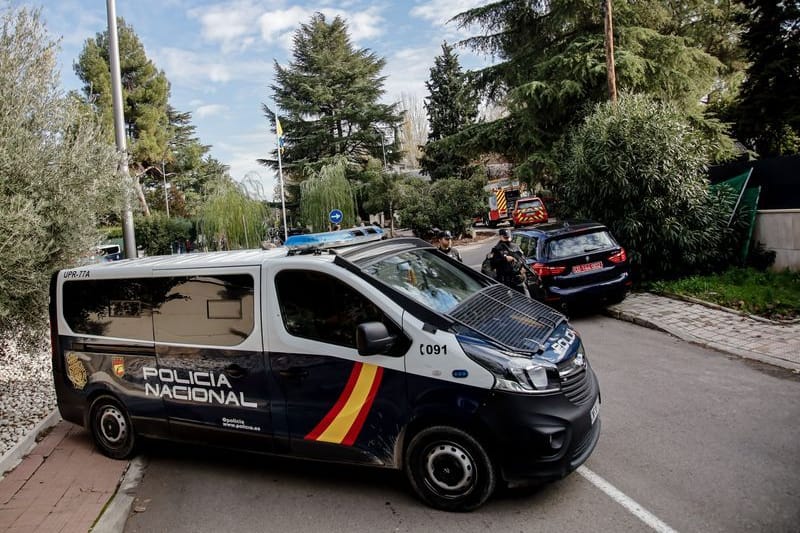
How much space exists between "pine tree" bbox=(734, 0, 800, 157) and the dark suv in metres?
16.2

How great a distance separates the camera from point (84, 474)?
4.88 metres

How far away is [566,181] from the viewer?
484 inches

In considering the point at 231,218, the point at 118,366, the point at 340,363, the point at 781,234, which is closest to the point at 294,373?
the point at 340,363

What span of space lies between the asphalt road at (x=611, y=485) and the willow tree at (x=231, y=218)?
82.6 ft

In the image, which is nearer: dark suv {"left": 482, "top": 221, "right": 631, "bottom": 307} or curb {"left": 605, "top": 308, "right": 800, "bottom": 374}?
curb {"left": 605, "top": 308, "right": 800, "bottom": 374}

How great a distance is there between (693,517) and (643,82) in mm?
17613

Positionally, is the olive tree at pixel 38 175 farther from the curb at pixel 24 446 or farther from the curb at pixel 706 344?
the curb at pixel 706 344

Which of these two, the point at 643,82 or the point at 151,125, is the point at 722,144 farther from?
the point at 151,125

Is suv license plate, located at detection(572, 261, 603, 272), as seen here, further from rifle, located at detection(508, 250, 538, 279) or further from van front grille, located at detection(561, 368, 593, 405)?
van front grille, located at detection(561, 368, 593, 405)

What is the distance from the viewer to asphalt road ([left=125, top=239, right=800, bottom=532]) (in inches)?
137

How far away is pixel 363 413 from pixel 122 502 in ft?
7.17

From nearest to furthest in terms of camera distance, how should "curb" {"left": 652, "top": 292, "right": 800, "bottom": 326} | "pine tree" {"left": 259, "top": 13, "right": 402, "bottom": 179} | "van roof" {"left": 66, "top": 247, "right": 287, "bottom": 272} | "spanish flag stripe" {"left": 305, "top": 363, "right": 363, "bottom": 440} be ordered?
"spanish flag stripe" {"left": 305, "top": 363, "right": 363, "bottom": 440} < "van roof" {"left": 66, "top": 247, "right": 287, "bottom": 272} < "curb" {"left": 652, "top": 292, "right": 800, "bottom": 326} < "pine tree" {"left": 259, "top": 13, "right": 402, "bottom": 179}

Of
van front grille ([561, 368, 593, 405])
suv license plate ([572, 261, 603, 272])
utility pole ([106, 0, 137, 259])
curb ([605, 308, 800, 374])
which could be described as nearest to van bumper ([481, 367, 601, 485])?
van front grille ([561, 368, 593, 405])

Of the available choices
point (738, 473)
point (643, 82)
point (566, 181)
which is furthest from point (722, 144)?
point (738, 473)
